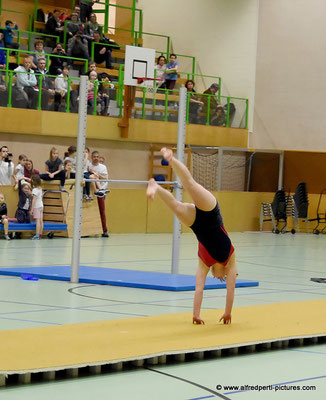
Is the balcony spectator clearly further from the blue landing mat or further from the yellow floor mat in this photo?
the yellow floor mat

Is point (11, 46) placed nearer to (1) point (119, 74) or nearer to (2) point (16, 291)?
(1) point (119, 74)

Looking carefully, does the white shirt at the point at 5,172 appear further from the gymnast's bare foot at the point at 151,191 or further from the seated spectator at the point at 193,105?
the gymnast's bare foot at the point at 151,191

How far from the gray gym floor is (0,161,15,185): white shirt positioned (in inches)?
76.1

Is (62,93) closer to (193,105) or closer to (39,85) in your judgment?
(39,85)

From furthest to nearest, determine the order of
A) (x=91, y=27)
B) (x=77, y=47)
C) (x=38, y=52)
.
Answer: (x=91, y=27) → (x=77, y=47) → (x=38, y=52)

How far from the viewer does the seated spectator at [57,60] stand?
68.5 ft

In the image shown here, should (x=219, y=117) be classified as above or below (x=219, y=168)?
above

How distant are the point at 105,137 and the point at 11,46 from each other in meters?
3.63

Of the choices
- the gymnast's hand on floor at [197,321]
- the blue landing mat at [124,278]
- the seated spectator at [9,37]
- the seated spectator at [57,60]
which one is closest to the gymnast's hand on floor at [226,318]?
the gymnast's hand on floor at [197,321]

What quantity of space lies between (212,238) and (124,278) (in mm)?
3491

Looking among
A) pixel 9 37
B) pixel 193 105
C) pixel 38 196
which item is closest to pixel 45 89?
pixel 9 37

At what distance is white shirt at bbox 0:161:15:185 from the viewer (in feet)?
58.4

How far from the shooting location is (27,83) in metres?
19.4

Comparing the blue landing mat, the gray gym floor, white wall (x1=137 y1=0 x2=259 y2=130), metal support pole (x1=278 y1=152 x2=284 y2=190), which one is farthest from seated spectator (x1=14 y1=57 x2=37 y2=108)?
the blue landing mat
